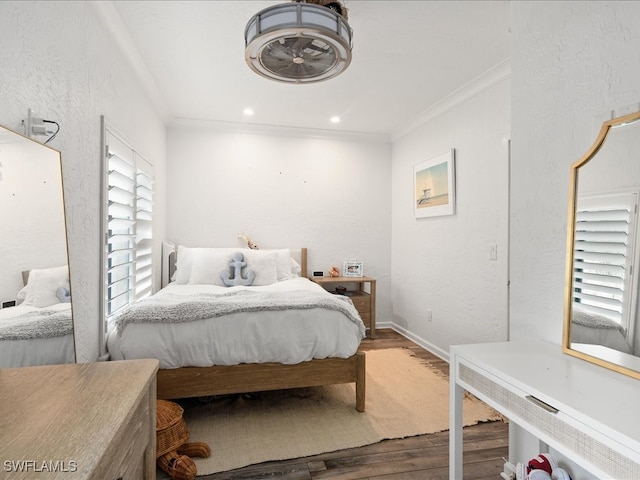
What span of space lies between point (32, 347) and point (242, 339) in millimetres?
1161

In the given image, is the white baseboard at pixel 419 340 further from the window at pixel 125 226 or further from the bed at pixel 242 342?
the window at pixel 125 226

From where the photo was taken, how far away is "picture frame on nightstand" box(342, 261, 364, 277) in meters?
4.42

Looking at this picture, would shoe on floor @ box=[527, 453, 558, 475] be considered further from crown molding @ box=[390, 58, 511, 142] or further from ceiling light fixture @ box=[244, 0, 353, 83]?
crown molding @ box=[390, 58, 511, 142]

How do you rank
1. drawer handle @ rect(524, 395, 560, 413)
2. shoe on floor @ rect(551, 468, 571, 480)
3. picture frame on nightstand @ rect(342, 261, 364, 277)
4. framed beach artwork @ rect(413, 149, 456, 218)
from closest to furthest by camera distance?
drawer handle @ rect(524, 395, 560, 413) < shoe on floor @ rect(551, 468, 571, 480) < framed beach artwork @ rect(413, 149, 456, 218) < picture frame on nightstand @ rect(342, 261, 364, 277)

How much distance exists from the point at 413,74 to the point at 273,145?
6.58ft

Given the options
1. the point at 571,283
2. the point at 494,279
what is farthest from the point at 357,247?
the point at 571,283

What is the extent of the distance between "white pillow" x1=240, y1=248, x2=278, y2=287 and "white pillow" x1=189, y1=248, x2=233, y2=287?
0.19 metres

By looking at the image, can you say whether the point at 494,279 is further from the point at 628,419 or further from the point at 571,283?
the point at 628,419

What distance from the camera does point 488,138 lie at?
2.94m

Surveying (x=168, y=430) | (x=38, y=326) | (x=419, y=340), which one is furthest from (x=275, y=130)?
(x=38, y=326)

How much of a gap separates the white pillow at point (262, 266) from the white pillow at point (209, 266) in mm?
195

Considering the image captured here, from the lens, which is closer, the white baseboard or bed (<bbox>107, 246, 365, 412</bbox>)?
bed (<bbox>107, 246, 365, 412</bbox>)

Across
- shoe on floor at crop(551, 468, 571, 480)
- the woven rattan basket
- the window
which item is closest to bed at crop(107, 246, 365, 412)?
the woven rattan basket

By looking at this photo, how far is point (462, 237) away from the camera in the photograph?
3.25m
